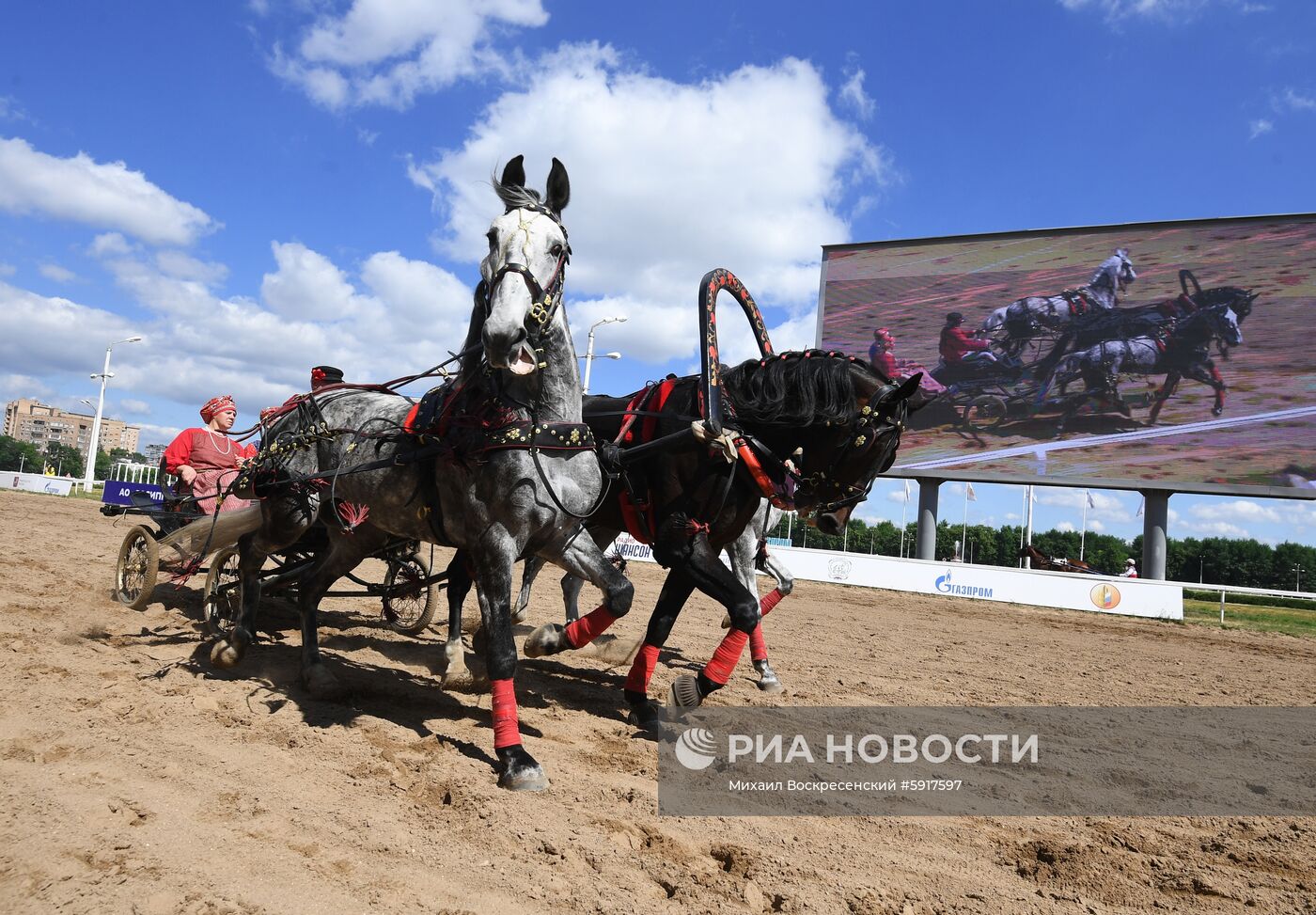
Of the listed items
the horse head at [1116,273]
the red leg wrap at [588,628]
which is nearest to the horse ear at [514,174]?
the red leg wrap at [588,628]

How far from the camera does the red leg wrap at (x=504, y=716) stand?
4020mm

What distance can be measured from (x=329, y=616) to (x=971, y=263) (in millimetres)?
25879

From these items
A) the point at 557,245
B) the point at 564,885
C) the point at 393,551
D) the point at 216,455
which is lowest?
the point at 564,885

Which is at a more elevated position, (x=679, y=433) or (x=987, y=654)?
(x=679, y=433)

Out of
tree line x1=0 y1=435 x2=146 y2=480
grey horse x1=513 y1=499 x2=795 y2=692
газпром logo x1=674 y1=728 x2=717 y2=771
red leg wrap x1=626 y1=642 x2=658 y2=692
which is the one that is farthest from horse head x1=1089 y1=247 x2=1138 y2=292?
tree line x1=0 y1=435 x2=146 y2=480

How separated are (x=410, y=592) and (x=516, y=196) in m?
4.30

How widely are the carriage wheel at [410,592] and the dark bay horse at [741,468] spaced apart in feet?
8.96

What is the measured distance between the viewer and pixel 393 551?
7.11 metres

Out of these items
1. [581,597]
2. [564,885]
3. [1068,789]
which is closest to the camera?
[564,885]

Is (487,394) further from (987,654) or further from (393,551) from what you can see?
(987,654)

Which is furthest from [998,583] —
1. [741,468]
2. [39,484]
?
[39,484]

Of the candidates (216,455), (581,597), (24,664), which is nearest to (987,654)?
(581,597)

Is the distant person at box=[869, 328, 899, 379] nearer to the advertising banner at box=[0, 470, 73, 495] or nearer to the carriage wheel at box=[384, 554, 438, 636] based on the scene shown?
the carriage wheel at box=[384, 554, 438, 636]

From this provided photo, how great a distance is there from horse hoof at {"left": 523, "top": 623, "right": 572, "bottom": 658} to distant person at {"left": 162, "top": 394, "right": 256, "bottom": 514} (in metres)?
3.93
